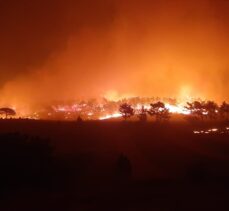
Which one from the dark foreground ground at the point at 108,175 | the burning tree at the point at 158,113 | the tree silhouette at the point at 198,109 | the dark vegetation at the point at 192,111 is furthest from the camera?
the tree silhouette at the point at 198,109

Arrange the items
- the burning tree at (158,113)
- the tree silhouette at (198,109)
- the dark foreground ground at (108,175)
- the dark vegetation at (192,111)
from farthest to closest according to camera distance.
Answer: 1. the tree silhouette at (198,109)
2. the dark vegetation at (192,111)
3. the burning tree at (158,113)
4. the dark foreground ground at (108,175)

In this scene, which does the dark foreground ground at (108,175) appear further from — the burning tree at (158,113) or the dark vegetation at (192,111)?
the dark vegetation at (192,111)

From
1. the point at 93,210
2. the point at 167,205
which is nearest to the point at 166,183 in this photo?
the point at 167,205

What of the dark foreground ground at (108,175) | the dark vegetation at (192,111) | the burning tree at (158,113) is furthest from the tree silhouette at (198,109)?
the dark foreground ground at (108,175)

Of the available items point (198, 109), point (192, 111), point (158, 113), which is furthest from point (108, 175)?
point (192, 111)

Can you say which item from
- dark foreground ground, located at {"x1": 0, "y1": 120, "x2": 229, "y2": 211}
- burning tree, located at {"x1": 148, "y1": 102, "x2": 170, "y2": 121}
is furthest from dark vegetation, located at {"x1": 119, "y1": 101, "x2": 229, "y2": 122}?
dark foreground ground, located at {"x1": 0, "y1": 120, "x2": 229, "y2": 211}

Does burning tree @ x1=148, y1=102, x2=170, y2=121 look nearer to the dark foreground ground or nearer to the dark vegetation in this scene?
the dark vegetation

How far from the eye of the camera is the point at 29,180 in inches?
1095

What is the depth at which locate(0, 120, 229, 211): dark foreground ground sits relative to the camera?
23453 millimetres

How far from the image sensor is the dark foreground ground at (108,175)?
23.5 metres

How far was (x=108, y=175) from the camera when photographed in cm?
3406

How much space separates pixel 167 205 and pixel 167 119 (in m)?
61.9

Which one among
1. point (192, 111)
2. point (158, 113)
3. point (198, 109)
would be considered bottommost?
point (158, 113)

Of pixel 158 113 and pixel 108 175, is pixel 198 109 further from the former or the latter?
pixel 108 175
